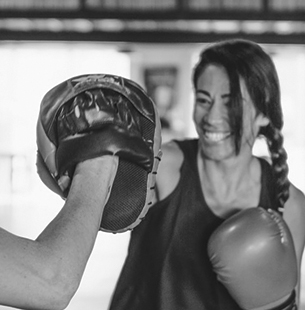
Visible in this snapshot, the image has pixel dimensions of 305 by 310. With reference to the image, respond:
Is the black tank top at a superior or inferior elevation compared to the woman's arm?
inferior

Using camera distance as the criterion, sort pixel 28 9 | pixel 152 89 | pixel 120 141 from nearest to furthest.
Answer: pixel 120 141 → pixel 28 9 → pixel 152 89

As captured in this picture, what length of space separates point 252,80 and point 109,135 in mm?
1011

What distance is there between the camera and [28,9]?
3.99 m

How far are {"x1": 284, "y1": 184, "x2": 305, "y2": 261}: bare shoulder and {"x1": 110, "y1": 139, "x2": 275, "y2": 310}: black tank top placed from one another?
0.18m

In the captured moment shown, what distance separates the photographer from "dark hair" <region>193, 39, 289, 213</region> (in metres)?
1.56

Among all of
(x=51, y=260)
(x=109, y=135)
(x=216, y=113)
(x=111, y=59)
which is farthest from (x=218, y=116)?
(x=111, y=59)

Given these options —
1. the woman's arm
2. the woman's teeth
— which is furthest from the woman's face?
the woman's arm

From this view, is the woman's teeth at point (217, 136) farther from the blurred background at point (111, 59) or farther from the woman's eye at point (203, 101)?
the blurred background at point (111, 59)

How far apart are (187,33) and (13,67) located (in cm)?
276

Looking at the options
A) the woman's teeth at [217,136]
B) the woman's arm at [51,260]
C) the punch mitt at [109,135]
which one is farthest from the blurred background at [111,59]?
the woman's arm at [51,260]

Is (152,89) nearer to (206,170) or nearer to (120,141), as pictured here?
(206,170)

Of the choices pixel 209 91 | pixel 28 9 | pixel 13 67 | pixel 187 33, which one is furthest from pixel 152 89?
pixel 209 91

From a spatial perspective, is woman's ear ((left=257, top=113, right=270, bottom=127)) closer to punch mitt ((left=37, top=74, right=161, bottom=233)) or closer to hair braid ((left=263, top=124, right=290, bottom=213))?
hair braid ((left=263, top=124, right=290, bottom=213))

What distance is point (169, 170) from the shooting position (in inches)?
61.7
